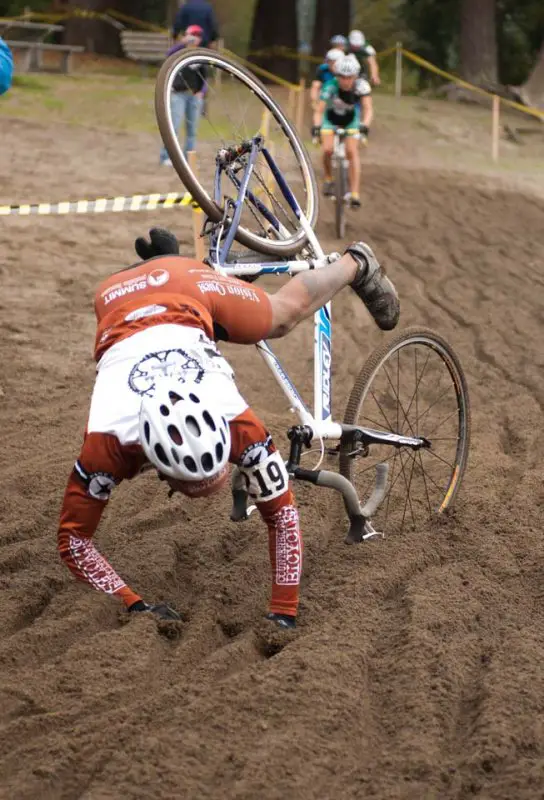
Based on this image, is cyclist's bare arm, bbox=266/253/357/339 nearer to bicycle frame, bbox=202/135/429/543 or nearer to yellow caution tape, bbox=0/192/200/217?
bicycle frame, bbox=202/135/429/543

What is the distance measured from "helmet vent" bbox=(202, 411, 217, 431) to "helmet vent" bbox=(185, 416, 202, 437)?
0.04 meters

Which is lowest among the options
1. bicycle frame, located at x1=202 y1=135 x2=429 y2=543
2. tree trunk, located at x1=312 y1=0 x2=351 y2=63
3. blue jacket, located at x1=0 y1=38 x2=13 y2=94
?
tree trunk, located at x1=312 y1=0 x2=351 y2=63

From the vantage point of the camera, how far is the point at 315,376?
18.9ft

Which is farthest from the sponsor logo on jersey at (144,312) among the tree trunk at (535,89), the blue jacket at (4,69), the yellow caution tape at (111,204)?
the tree trunk at (535,89)

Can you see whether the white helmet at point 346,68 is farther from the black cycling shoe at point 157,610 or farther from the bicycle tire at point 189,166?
the black cycling shoe at point 157,610

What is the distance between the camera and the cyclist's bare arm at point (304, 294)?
512cm

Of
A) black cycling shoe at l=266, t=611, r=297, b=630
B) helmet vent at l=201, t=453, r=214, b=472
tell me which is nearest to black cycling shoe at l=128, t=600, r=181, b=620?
black cycling shoe at l=266, t=611, r=297, b=630

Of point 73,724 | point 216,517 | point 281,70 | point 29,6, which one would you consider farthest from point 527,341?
point 29,6

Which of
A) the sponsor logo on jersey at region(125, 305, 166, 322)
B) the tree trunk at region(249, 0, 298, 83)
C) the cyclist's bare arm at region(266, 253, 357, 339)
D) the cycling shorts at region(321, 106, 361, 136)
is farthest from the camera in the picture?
the tree trunk at region(249, 0, 298, 83)

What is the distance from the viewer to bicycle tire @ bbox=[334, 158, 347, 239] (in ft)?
44.9

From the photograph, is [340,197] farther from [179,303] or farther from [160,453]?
[160,453]

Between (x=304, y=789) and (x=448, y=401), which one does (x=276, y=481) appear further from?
(x=448, y=401)

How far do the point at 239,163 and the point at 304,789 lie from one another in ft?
11.1

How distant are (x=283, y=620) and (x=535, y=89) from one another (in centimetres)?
2299
